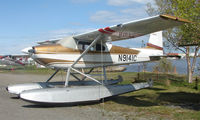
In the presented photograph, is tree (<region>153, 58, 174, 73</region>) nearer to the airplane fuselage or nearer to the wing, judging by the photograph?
the airplane fuselage

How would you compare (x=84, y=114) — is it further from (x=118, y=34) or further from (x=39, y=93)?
(x=118, y=34)

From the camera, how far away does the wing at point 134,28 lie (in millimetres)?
6609

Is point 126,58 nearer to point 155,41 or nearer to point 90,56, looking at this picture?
point 90,56

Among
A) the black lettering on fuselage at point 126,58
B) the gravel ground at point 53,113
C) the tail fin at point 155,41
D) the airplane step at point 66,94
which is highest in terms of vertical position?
the tail fin at point 155,41

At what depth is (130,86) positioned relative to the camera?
372 inches

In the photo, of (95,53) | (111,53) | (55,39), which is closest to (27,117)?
(95,53)

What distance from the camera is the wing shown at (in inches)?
260

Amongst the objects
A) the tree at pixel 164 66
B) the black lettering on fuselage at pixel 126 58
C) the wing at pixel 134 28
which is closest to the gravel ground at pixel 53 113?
the wing at pixel 134 28

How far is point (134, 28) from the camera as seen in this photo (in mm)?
7738

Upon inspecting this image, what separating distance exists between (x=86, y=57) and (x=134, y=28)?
2616 mm

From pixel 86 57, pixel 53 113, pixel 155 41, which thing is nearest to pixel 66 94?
pixel 53 113

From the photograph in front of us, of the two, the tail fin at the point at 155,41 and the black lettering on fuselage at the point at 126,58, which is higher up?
the tail fin at the point at 155,41

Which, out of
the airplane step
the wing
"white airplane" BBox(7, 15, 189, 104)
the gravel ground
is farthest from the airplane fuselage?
the gravel ground

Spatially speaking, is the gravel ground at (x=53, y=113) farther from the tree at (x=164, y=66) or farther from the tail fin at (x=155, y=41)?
the tree at (x=164, y=66)
